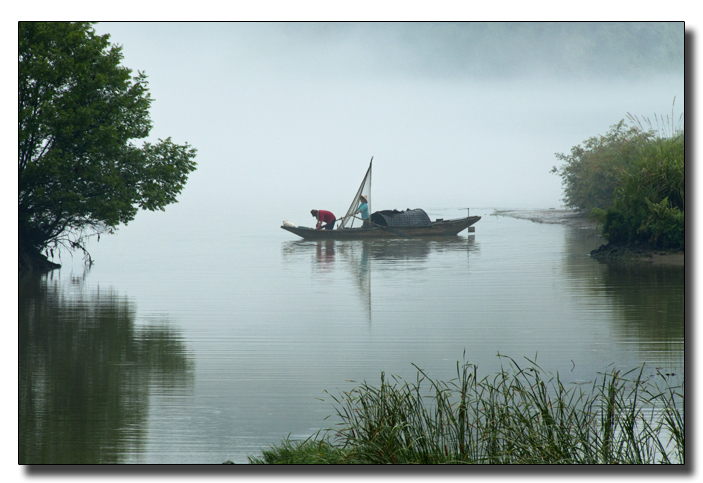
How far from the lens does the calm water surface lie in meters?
4.57

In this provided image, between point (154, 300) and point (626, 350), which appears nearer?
point (626, 350)

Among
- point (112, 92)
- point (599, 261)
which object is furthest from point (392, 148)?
point (599, 261)

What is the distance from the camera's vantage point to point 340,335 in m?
6.38

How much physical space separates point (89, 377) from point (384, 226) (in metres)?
5.68

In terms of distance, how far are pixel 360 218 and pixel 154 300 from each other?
2.71 metres

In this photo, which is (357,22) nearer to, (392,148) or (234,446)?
(392,148)

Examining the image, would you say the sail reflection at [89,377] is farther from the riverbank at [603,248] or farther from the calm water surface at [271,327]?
the riverbank at [603,248]

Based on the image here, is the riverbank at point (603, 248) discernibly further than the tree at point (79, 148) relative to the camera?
No

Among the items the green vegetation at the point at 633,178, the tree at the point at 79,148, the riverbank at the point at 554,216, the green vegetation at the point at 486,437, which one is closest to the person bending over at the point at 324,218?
the tree at the point at 79,148

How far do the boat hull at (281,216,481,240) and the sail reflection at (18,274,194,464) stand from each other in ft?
7.84

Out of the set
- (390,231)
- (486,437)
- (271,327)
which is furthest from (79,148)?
(486,437)

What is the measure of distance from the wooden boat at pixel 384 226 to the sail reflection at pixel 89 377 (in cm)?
230

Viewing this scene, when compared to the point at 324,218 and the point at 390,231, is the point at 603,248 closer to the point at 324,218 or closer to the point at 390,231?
the point at 390,231

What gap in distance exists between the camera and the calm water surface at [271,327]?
4.57m
